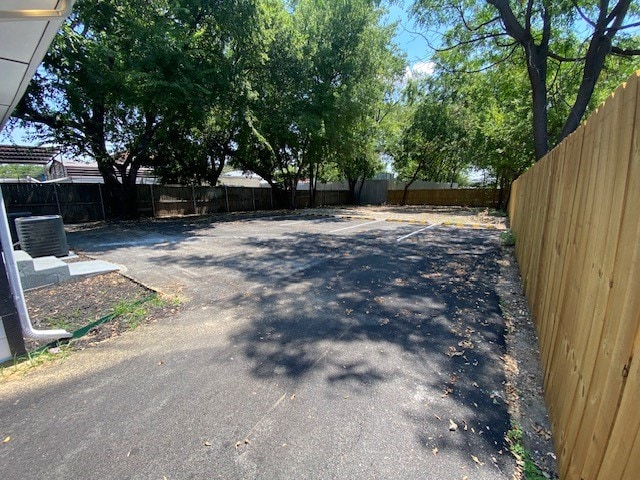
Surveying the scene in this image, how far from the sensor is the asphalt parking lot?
5.56 ft

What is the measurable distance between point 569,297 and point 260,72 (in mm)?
13867

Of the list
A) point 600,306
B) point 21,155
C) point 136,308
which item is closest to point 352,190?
point 21,155

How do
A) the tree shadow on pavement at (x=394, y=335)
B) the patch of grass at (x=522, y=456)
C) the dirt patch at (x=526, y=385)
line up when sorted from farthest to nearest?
the tree shadow on pavement at (x=394, y=335) → the dirt patch at (x=526, y=385) → the patch of grass at (x=522, y=456)

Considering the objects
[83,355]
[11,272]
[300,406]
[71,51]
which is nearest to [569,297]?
[300,406]

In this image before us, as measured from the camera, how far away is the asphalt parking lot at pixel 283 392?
1694mm

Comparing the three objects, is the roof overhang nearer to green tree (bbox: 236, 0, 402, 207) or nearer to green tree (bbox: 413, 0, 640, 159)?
green tree (bbox: 413, 0, 640, 159)

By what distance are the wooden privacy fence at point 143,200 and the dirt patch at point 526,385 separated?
13602mm

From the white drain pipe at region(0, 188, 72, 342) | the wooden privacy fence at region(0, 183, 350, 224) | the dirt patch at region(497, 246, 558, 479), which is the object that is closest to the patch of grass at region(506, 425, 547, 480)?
the dirt patch at region(497, 246, 558, 479)

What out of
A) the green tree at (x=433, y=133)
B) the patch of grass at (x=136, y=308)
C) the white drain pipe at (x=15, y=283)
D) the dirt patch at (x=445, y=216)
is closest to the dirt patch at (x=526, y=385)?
the patch of grass at (x=136, y=308)

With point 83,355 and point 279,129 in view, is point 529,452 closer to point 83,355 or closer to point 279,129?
point 83,355

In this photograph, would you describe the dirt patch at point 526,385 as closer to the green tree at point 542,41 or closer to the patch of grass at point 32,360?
the patch of grass at point 32,360

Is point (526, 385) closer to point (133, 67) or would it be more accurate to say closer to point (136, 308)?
point (136, 308)

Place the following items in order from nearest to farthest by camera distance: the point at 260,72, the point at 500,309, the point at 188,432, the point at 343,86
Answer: the point at 188,432, the point at 500,309, the point at 260,72, the point at 343,86

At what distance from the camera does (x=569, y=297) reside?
1904 mm
